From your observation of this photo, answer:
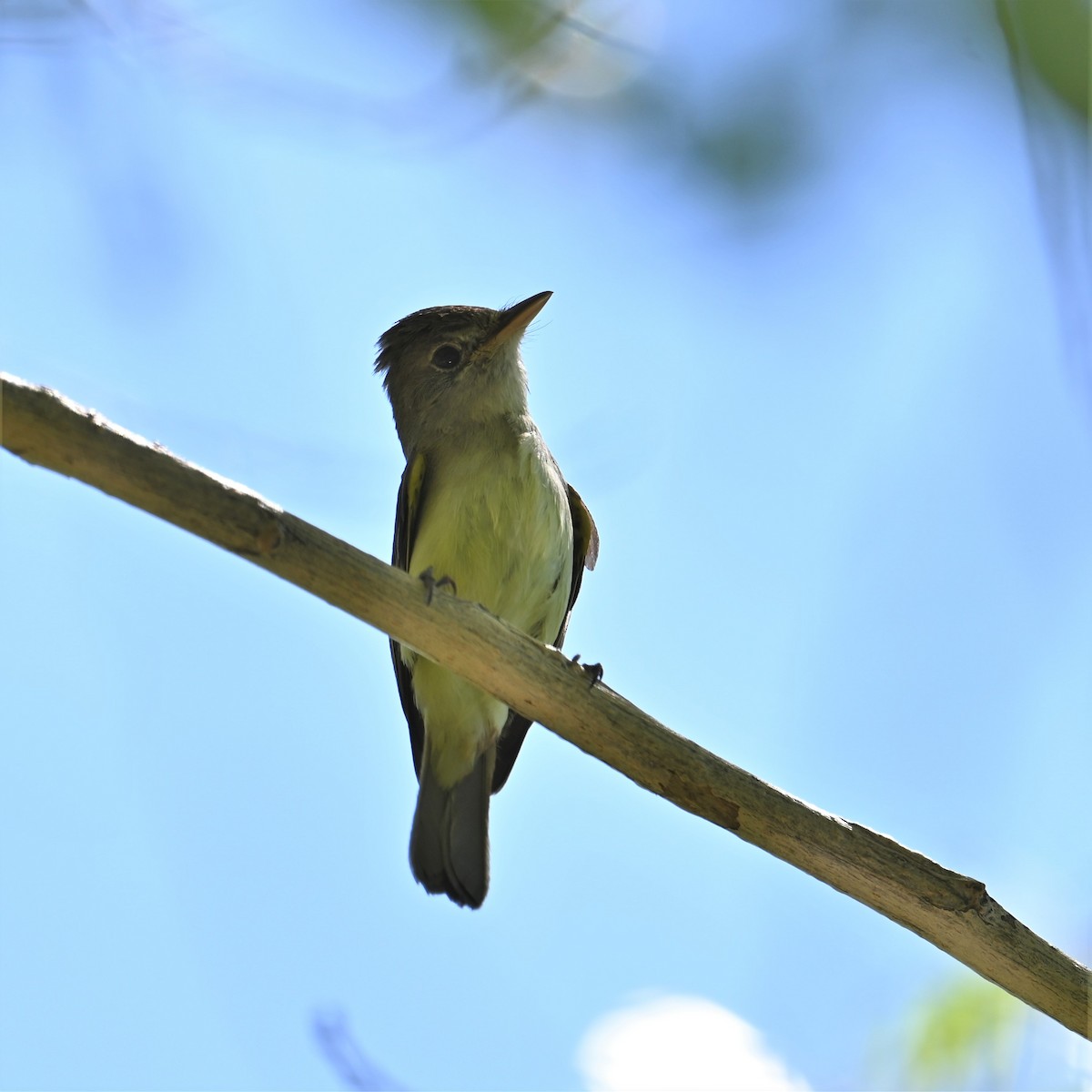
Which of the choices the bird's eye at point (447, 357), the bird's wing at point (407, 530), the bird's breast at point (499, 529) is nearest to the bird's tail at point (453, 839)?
the bird's wing at point (407, 530)

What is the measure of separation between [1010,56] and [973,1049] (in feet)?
8.36

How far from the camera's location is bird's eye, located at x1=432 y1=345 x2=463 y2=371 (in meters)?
5.79

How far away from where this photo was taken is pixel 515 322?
564cm

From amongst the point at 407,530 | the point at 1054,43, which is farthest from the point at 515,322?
the point at 1054,43

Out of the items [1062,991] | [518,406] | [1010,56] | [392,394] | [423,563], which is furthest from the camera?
[392,394]

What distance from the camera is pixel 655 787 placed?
3.24m

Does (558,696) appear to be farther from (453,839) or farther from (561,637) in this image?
(561,637)

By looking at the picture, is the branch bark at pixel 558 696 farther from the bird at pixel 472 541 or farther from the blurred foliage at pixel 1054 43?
the blurred foliage at pixel 1054 43

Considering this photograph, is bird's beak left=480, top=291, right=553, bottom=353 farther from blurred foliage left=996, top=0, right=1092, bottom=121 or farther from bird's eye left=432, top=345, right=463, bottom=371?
blurred foliage left=996, top=0, right=1092, bottom=121

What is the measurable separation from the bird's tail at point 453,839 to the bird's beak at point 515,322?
1.89m

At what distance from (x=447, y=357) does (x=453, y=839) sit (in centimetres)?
216

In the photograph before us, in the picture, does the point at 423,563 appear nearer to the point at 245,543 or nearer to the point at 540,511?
the point at 540,511

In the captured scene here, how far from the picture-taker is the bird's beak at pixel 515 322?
559cm

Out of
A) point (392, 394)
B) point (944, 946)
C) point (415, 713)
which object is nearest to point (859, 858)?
point (944, 946)
